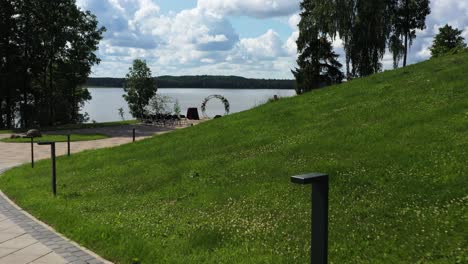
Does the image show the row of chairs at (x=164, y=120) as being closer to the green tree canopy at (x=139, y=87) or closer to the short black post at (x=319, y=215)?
the green tree canopy at (x=139, y=87)

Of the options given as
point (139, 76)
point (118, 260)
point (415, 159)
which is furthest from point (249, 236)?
point (139, 76)

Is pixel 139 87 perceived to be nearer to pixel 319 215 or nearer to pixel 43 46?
pixel 43 46

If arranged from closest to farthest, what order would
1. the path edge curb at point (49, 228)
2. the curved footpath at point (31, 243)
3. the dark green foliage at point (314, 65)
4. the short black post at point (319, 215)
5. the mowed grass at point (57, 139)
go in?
the short black post at point (319, 215)
the curved footpath at point (31, 243)
the path edge curb at point (49, 228)
the mowed grass at point (57, 139)
the dark green foliage at point (314, 65)

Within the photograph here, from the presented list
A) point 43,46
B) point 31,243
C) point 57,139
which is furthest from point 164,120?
point 31,243

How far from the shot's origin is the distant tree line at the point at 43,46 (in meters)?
42.7

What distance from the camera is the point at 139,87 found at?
→ 2313 inches

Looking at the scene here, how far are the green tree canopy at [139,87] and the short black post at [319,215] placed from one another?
5370 cm

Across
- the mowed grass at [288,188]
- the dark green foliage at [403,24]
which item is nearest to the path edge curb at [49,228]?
the mowed grass at [288,188]

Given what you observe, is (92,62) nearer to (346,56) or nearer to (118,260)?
(346,56)

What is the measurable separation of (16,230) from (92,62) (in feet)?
133

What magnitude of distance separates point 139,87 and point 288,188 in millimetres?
52187

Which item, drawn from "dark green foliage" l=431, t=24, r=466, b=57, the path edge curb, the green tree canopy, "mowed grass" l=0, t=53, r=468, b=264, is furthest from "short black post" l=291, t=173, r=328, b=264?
"dark green foliage" l=431, t=24, r=466, b=57

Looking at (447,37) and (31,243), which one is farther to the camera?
(447,37)

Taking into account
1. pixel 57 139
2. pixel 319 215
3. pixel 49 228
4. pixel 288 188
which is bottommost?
pixel 49 228
